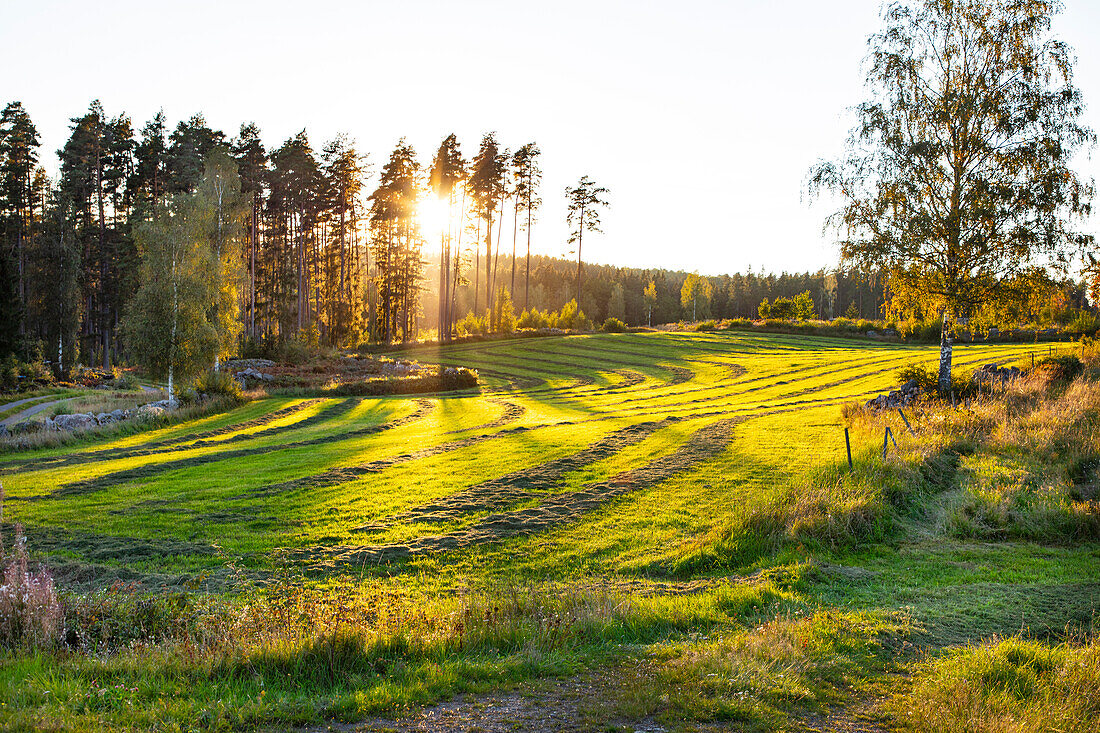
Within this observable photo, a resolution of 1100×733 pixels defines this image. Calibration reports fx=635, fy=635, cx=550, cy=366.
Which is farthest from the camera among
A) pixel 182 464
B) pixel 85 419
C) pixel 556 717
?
pixel 85 419

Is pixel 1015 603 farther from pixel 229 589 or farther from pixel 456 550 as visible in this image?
pixel 229 589

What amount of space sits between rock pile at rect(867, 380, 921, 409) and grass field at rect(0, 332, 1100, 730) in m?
1.79

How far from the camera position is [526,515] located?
1280cm

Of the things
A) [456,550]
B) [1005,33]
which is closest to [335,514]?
[456,550]

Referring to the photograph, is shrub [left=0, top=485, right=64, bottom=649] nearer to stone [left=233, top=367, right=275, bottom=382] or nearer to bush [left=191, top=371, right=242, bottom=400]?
bush [left=191, top=371, right=242, bottom=400]

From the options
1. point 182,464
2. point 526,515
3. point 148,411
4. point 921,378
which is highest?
point 921,378

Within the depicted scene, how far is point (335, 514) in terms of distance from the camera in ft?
42.9

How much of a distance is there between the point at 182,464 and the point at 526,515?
37.4ft

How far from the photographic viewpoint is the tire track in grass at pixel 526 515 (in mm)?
10758

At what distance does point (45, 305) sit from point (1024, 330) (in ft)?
253

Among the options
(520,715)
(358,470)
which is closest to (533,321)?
(358,470)

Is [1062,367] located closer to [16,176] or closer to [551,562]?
[551,562]

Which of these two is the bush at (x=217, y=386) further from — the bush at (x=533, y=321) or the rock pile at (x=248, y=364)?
the bush at (x=533, y=321)

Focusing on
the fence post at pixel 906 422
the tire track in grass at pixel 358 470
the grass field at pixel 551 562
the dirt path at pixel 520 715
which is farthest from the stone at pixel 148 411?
the fence post at pixel 906 422
